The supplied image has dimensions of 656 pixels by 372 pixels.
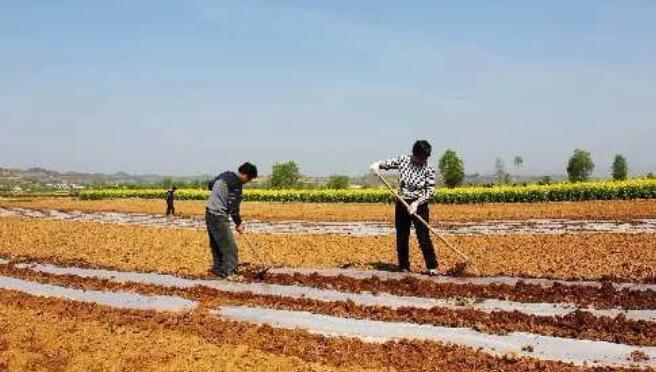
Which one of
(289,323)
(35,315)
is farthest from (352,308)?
(35,315)

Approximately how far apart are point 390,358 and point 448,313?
5.37 feet

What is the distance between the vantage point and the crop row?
3184 centimetres

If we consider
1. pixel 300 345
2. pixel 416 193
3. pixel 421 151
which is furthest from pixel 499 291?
pixel 300 345

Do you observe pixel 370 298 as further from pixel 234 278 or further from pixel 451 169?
pixel 451 169

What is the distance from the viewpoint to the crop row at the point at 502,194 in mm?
31844

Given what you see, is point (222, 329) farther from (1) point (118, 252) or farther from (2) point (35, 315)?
(1) point (118, 252)

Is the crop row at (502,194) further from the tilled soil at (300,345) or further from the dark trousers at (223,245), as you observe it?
the tilled soil at (300,345)

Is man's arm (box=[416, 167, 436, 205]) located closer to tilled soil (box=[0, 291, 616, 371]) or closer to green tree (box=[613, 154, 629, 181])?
tilled soil (box=[0, 291, 616, 371])

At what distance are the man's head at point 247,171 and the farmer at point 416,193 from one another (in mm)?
1868

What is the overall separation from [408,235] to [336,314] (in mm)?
2743

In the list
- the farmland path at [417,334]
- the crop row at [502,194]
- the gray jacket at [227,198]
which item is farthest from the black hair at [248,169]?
the crop row at [502,194]

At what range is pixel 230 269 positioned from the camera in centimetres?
983

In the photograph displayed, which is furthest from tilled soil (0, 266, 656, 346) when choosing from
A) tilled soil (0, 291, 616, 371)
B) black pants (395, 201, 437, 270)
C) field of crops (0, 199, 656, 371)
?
black pants (395, 201, 437, 270)

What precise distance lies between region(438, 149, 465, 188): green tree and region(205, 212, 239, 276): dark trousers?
7565cm
